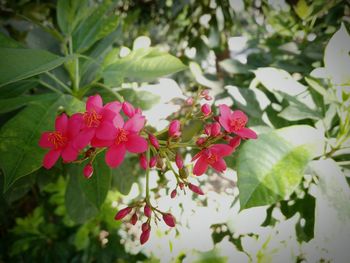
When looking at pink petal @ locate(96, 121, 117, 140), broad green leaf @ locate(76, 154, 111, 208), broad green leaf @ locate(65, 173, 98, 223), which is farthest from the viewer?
broad green leaf @ locate(65, 173, 98, 223)

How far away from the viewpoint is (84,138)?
2.21 feet

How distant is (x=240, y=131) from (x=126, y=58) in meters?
0.50

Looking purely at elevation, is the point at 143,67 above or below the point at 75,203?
above

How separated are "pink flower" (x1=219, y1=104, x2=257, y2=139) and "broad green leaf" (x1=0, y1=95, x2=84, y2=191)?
1.28 feet

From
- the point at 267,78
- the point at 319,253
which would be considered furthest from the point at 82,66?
the point at 319,253

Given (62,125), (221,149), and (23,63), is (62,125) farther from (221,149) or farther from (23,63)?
(221,149)

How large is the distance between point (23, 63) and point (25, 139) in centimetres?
18

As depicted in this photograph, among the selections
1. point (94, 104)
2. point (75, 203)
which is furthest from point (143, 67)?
point (75, 203)

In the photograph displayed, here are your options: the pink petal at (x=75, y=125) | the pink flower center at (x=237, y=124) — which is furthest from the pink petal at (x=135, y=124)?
the pink flower center at (x=237, y=124)

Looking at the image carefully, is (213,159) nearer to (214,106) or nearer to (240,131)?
(240,131)

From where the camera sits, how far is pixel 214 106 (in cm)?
134

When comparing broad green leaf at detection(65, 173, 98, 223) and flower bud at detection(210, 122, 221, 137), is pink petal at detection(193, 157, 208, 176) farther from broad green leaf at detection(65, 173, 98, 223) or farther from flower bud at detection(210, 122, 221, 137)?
broad green leaf at detection(65, 173, 98, 223)

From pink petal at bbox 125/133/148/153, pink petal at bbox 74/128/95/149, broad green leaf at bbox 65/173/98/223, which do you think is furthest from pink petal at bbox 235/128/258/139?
broad green leaf at bbox 65/173/98/223

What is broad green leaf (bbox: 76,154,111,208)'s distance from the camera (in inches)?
36.0
